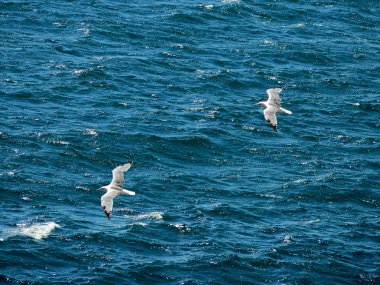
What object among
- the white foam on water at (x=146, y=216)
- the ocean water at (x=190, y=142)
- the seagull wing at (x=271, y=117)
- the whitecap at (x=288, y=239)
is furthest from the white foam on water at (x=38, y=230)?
the seagull wing at (x=271, y=117)

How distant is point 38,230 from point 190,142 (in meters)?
23.4

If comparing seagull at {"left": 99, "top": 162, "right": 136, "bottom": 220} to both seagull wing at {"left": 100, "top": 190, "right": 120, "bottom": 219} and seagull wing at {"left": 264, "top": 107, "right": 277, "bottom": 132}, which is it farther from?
seagull wing at {"left": 264, "top": 107, "right": 277, "bottom": 132}

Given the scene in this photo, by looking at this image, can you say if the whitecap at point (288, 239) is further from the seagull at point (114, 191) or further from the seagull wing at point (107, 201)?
the seagull wing at point (107, 201)

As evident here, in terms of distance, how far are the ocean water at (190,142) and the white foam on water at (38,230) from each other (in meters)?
0.17

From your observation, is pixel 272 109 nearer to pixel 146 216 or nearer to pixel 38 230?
pixel 146 216

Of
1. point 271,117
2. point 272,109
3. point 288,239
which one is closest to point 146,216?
point 288,239

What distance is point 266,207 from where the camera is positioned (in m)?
94.3

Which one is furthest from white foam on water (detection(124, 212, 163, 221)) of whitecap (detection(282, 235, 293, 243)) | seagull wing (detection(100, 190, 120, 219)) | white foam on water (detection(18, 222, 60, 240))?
seagull wing (detection(100, 190, 120, 219))

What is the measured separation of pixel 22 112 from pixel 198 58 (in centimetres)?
2670

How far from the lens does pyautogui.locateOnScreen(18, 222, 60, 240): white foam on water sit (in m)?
86.1

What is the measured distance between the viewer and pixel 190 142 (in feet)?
346

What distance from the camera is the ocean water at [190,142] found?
3346 inches

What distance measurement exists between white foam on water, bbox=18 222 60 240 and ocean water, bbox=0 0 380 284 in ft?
0.57

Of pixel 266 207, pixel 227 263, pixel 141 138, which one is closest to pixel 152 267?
pixel 227 263
